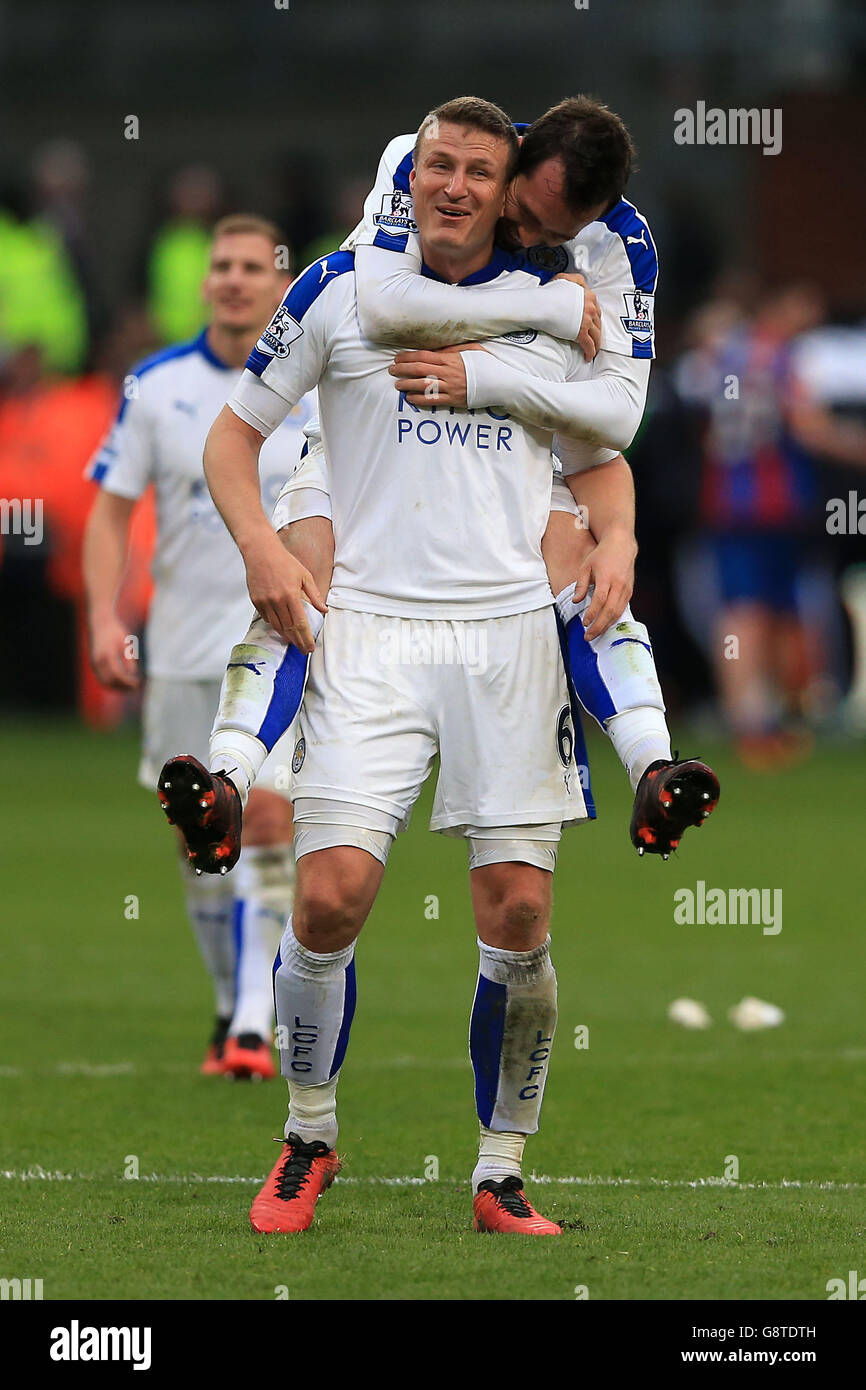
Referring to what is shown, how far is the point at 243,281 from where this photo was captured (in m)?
8.10

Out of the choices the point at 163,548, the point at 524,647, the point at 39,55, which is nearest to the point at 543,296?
the point at 524,647

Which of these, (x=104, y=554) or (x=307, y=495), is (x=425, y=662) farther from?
(x=104, y=554)

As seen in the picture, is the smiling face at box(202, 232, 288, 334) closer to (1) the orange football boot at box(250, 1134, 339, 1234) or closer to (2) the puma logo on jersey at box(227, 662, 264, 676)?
(2) the puma logo on jersey at box(227, 662, 264, 676)

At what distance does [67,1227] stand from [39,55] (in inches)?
877

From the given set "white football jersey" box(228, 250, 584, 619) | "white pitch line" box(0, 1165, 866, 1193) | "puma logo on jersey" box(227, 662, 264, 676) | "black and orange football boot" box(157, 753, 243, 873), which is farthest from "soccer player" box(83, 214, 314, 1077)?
"black and orange football boot" box(157, 753, 243, 873)

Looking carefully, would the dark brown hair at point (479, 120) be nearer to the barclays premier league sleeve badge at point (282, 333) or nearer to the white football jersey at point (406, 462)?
the white football jersey at point (406, 462)

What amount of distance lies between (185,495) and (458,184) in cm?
309

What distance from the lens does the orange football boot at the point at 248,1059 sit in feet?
25.6

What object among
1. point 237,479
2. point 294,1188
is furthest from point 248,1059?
point 237,479

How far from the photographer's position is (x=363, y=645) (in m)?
5.57

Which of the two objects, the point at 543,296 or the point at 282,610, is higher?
the point at 543,296

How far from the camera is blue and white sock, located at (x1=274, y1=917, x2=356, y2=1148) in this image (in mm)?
5566

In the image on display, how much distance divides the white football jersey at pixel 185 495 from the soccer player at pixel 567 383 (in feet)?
8.10
